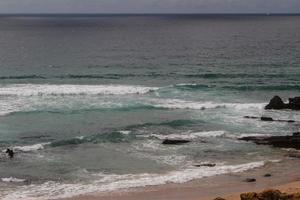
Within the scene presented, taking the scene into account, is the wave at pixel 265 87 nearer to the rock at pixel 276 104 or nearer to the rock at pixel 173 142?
the rock at pixel 276 104

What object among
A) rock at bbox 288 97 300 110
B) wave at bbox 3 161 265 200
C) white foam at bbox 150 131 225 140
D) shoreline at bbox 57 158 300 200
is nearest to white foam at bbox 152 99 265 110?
rock at bbox 288 97 300 110

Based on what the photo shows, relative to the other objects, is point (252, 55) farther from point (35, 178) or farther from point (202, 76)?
point (35, 178)

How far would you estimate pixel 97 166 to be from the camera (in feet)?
93.4

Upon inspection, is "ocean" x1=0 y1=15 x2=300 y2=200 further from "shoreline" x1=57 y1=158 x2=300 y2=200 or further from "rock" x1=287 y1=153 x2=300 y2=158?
"rock" x1=287 y1=153 x2=300 y2=158

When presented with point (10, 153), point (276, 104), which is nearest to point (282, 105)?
point (276, 104)

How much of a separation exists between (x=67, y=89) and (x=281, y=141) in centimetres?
2564

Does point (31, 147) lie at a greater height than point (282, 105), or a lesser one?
lesser

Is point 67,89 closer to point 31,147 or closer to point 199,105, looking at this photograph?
point 199,105

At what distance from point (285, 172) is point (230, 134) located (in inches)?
320

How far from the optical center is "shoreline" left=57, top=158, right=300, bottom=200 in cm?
2369

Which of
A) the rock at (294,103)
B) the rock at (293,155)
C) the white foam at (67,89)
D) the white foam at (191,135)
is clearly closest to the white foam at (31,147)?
the white foam at (191,135)

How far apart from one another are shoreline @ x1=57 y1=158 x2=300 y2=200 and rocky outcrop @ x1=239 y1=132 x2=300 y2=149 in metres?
4.50

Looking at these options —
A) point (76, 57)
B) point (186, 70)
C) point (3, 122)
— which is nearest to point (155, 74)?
point (186, 70)

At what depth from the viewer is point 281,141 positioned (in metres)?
32.2
